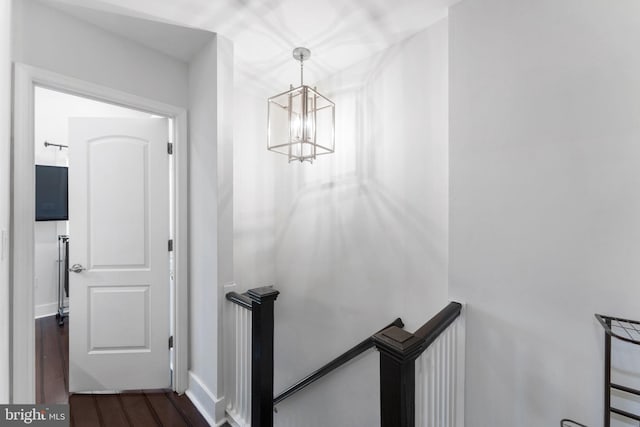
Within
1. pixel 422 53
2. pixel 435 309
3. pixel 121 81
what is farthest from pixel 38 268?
pixel 422 53

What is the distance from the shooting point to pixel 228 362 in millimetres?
1894

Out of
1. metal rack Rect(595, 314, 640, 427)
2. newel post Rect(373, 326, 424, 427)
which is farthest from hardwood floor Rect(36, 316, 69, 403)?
metal rack Rect(595, 314, 640, 427)

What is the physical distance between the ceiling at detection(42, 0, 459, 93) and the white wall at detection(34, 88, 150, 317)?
186 centimetres

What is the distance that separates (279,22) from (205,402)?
2.69 meters

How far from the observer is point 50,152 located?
3365 millimetres

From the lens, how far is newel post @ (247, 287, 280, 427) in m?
1.60

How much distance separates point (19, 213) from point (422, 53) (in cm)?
264

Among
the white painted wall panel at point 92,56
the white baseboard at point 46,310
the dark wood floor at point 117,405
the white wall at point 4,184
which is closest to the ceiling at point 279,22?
the white painted wall panel at point 92,56

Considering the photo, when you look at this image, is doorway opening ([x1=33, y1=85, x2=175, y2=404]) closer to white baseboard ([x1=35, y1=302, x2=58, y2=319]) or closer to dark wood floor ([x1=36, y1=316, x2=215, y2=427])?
white baseboard ([x1=35, y1=302, x2=58, y2=319])

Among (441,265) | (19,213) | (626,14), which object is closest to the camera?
(626,14)

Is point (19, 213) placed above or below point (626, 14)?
below

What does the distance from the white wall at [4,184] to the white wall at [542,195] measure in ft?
7.40

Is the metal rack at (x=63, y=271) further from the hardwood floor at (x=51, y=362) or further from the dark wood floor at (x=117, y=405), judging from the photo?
the dark wood floor at (x=117, y=405)

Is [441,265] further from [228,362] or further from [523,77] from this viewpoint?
[228,362]
